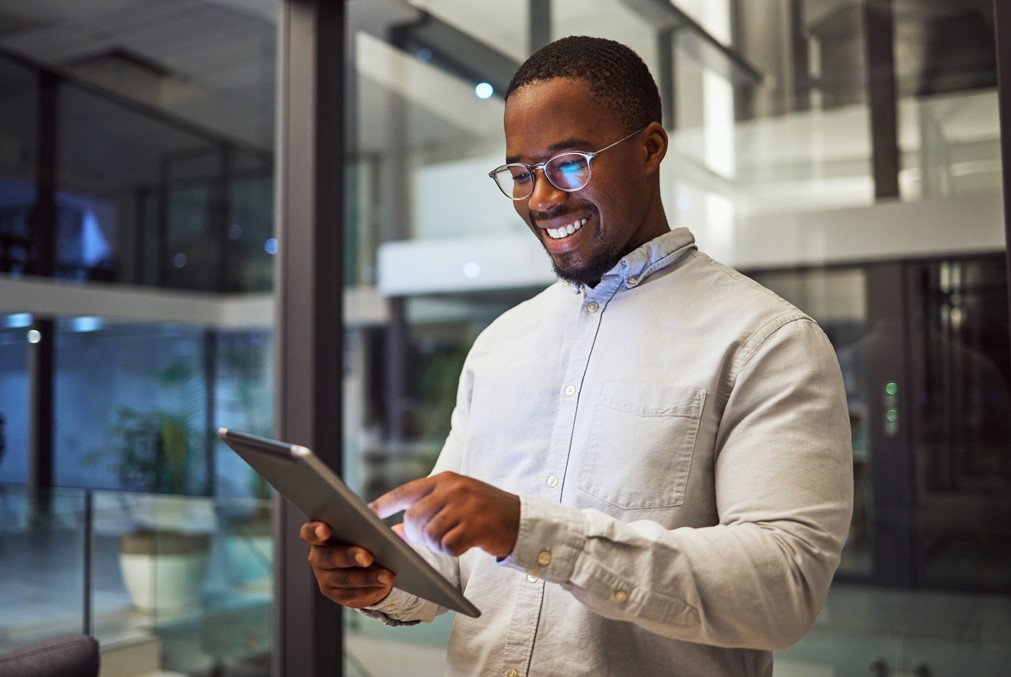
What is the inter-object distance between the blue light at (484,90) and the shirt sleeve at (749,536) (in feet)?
5.72

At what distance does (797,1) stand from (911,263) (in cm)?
67

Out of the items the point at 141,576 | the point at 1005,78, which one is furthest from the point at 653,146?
the point at 141,576

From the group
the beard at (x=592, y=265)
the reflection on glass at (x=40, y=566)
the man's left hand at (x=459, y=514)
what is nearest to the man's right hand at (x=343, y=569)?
the man's left hand at (x=459, y=514)

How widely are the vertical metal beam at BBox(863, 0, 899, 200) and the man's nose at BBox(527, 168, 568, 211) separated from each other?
48.5 inches

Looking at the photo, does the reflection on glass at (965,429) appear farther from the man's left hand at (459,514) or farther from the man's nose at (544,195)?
the man's left hand at (459,514)

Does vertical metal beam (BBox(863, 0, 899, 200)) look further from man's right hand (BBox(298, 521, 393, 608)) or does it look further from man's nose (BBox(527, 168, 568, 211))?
man's right hand (BBox(298, 521, 393, 608))

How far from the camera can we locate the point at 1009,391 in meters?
1.93

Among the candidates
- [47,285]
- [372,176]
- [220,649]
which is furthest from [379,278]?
[220,649]

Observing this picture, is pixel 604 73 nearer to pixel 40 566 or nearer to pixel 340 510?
pixel 340 510

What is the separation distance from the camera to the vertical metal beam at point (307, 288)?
2.33 m

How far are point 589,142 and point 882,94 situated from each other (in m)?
1.26

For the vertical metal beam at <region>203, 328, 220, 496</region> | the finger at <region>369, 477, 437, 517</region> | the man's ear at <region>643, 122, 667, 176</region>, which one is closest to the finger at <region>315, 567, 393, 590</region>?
the finger at <region>369, 477, 437, 517</region>

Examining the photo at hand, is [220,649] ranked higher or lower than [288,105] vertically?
lower

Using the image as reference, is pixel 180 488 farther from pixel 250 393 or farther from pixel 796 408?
pixel 796 408
